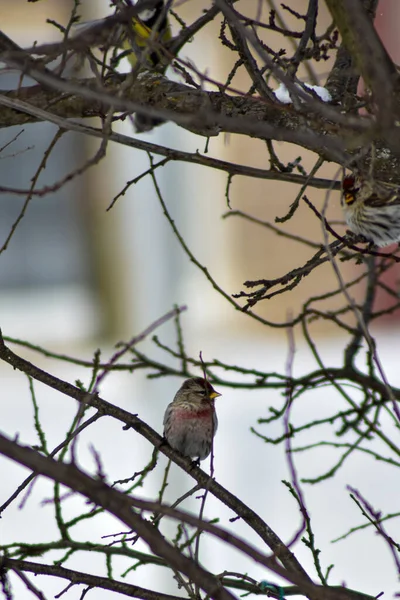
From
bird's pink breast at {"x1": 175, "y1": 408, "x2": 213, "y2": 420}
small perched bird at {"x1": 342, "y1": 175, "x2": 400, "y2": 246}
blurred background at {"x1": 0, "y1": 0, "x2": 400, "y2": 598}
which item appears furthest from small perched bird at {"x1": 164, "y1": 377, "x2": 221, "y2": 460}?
blurred background at {"x1": 0, "y1": 0, "x2": 400, "y2": 598}

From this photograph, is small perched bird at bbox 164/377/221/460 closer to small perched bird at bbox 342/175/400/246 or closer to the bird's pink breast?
the bird's pink breast

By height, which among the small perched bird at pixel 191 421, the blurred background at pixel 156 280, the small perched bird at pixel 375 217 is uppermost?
the blurred background at pixel 156 280

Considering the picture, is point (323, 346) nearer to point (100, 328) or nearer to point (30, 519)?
point (100, 328)

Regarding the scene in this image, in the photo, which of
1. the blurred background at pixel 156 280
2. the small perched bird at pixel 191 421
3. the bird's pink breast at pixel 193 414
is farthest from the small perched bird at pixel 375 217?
the blurred background at pixel 156 280

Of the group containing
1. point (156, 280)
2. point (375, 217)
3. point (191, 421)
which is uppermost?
point (156, 280)

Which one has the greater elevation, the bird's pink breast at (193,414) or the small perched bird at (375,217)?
the small perched bird at (375,217)

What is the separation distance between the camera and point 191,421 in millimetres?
3086

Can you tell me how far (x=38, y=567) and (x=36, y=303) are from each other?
5745 mm

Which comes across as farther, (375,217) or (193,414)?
(193,414)

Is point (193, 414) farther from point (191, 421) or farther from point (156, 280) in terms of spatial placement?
point (156, 280)

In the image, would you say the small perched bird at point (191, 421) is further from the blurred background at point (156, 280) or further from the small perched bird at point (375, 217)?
the blurred background at point (156, 280)

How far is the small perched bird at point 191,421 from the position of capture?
→ 9.98 ft

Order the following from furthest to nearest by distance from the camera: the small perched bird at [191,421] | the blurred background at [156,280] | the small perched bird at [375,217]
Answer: the blurred background at [156,280], the small perched bird at [191,421], the small perched bird at [375,217]

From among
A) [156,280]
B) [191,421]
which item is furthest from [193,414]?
[156,280]
